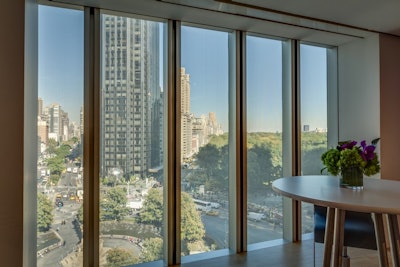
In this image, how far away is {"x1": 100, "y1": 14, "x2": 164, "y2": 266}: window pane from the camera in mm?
2834

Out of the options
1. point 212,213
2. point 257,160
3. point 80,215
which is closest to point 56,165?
point 80,215

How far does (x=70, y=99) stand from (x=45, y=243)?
4.18ft

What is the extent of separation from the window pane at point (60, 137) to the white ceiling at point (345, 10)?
1.50 meters

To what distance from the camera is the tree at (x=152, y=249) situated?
2973 mm

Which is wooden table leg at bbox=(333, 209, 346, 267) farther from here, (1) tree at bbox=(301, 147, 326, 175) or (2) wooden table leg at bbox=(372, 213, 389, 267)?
(1) tree at bbox=(301, 147, 326, 175)

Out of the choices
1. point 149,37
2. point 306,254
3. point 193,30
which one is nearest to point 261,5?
point 193,30

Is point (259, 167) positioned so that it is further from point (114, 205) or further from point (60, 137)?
point (60, 137)

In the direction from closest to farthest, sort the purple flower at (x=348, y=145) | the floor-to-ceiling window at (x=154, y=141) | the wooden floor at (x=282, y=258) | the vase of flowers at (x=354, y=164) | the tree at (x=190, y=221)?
the vase of flowers at (x=354, y=164)
the purple flower at (x=348, y=145)
the floor-to-ceiling window at (x=154, y=141)
the wooden floor at (x=282, y=258)
the tree at (x=190, y=221)

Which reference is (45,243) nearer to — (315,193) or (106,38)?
(106,38)

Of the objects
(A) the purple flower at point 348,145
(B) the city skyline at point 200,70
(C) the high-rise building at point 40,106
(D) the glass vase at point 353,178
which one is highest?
(B) the city skyline at point 200,70

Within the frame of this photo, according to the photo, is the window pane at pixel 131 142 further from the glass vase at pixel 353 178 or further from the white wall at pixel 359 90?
the white wall at pixel 359 90

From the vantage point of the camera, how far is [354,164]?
1.96m

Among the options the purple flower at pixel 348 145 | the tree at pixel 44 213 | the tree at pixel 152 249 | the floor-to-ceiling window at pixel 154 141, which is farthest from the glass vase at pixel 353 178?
the tree at pixel 44 213

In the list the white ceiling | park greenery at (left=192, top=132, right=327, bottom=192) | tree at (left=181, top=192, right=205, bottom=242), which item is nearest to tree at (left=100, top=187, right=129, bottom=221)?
tree at (left=181, top=192, right=205, bottom=242)
